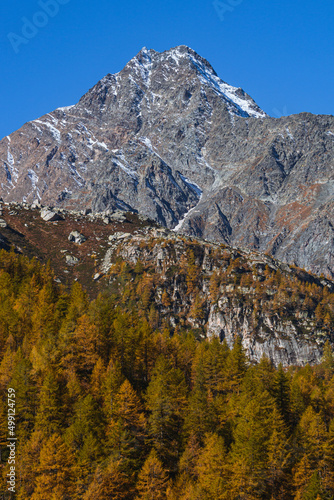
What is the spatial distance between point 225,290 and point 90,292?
5858 cm

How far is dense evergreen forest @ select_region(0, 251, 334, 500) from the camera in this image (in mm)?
54906

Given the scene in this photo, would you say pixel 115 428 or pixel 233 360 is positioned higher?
pixel 233 360

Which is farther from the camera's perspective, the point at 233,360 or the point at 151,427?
the point at 233,360

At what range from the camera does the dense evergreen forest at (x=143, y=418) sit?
54906mm

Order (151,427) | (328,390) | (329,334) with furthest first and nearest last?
(329,334), (328,390), (151,427)

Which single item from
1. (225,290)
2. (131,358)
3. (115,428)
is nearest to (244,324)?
(225,290)

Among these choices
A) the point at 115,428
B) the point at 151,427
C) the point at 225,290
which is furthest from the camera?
the point at 225,290

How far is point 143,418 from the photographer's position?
64.0m

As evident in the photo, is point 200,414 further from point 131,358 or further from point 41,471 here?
point 41,471

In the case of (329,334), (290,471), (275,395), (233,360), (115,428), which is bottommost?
(290,471)

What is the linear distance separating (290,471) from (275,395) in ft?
42.4

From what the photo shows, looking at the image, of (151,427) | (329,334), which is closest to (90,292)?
(329,334)

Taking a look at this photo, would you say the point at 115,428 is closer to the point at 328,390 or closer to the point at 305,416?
the point at 305,416

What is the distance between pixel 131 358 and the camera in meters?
76.6
